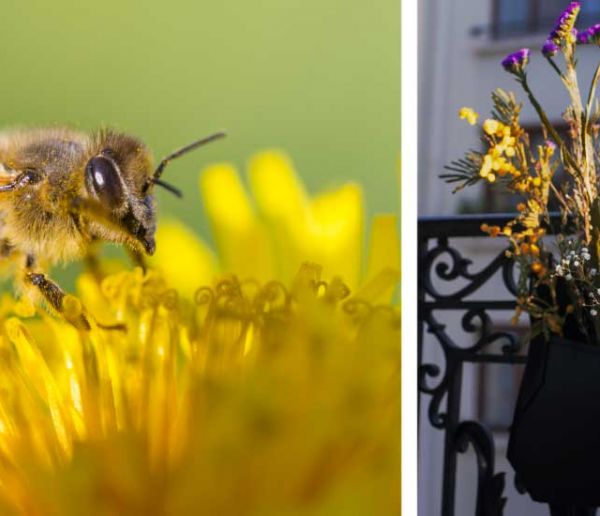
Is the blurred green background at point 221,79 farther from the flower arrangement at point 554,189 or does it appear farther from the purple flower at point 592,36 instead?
the purple flower at point 592,36

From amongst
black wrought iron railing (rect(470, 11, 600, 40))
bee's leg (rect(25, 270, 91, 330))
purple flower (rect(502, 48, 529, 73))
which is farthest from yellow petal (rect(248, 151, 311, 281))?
black wrought iron railing (rect(470, 11, 600, 40))

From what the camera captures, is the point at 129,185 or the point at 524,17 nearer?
the point at 129,185

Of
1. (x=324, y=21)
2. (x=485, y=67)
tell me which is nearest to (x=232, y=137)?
(x=324, y=21)

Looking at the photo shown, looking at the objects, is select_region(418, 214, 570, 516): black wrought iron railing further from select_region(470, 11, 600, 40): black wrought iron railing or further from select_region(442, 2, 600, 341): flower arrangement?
select_region(470, 11, 600, 40): black wrought iron railing

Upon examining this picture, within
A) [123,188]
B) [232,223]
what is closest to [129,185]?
[123,188]

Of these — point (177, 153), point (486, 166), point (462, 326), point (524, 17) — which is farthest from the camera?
point (524, 17)

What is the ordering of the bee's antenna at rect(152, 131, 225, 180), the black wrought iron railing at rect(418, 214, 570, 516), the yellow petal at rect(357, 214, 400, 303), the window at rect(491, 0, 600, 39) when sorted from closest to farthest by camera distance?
1. the yellow petal at rect(357, 214, 400, 303)
2. the bee's antenna at rect(152, 131, 225, 180)
3. the black wrought iron railing at rect(418, 214, 570, 516)
4. the window at rect(491, 0, 600, 39)

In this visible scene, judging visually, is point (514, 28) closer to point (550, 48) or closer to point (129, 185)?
point (550, 48)
